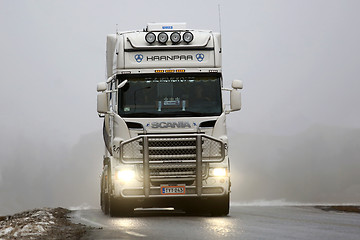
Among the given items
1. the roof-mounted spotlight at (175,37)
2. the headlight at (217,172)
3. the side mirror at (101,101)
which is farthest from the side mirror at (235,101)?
the side mirror at (101,101)

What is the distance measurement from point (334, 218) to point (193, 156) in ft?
11.9

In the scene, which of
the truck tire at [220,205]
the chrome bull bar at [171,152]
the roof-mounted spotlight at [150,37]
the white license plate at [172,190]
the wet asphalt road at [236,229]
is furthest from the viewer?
the roof-mounted spotlight at [150,37]

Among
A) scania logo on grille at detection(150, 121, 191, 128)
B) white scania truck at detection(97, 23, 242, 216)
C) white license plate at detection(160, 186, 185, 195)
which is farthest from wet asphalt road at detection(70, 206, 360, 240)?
scania logo on grille at detection(150, 121, 191, 128)

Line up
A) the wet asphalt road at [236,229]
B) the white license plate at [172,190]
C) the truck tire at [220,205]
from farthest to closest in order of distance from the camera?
the truck tire at [220,205], the white license plate at [172,190], the wet asphalt road at [236,229]

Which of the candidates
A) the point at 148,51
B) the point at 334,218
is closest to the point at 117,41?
the point at 148,51

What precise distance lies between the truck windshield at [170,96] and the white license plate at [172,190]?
5.72 feet

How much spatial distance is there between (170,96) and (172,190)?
229 cm

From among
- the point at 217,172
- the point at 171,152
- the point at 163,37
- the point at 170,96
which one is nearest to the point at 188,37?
the point at 163,37

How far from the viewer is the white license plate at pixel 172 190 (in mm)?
18609

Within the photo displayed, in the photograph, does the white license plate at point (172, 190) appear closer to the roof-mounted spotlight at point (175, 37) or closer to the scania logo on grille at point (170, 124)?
the scania logo on grille at point (170, 124)

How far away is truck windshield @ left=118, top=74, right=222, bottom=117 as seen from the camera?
1862 centimetres

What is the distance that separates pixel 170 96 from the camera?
61.8 feet

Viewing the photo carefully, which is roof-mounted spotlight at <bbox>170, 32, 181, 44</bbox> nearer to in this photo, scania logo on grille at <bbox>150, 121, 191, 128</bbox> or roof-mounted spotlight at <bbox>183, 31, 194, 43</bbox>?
roof-mounted spotlight at <bbox>183, 31, 194, 43</bbox>

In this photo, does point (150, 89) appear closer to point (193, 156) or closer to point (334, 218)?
point (193, 156)
